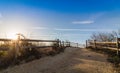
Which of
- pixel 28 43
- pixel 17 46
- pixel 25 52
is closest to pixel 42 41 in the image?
pixel 28 43

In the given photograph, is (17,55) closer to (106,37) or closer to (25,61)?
(25,61)

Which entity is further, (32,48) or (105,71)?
(32,48)

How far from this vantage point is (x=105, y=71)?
8.37m

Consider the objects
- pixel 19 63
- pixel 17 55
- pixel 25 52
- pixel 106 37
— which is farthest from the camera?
pixel 106 37

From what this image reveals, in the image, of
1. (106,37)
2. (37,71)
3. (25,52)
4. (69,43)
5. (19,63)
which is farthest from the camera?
(106,37)

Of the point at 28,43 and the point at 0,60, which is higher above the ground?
the point at 28,43

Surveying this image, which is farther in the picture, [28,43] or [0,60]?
[28,43]

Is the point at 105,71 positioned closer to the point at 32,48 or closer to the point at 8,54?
the point at 8,54

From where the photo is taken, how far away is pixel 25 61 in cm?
1095

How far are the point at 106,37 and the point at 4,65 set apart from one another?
41451 millimetres

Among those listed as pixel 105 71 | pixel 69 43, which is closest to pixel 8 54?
pixel 105 71

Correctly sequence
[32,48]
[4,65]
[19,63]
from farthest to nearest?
[32,48], [19,63], [4,65]

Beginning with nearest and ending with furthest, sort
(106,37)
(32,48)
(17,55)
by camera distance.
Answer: (17,55) → (32,48) → (106,37)

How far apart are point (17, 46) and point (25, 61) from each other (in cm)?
143
